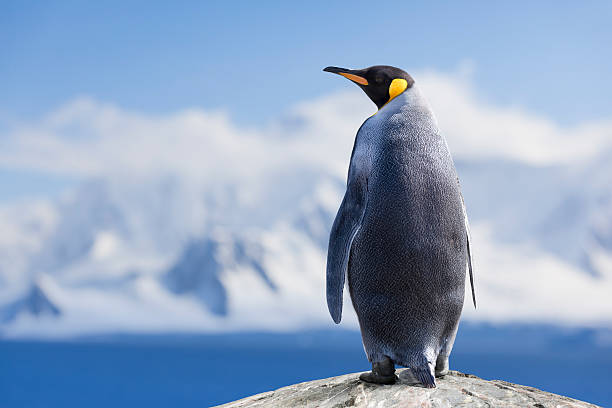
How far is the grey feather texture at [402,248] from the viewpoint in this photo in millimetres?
2787

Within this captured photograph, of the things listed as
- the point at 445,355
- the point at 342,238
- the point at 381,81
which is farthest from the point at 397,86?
the point at 445,355

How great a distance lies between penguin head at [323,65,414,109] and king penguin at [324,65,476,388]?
22 cm

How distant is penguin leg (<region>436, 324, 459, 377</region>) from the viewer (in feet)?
9.75

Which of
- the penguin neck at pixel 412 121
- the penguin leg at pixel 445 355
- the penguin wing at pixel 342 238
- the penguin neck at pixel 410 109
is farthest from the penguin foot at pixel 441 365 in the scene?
the penguin neck at pixel 410 109

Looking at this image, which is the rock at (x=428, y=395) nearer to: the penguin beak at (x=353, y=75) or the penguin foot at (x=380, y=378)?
the penguin foot at (x=380, y=378)

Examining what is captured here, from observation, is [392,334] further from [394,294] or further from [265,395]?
[265,395]

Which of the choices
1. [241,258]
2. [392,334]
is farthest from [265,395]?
[241,258]

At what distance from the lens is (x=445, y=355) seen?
299 centimetres

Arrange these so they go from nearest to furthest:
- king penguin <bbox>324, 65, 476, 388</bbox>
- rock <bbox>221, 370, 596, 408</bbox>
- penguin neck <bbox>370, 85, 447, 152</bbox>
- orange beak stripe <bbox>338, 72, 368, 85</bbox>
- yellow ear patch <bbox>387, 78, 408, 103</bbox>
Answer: rock <bbox>221, 370, 596, 408</bbox> → king penguin <bbox>324, 65, 476, 388</bbox> → penguin neck <bbox>370, 85, 447, 152</bbox> → yellow ear patch <bbox>387, 78, 408, 103</bbox> → orange beak stripe <bbox>338, 72, 368, 85</bbox>

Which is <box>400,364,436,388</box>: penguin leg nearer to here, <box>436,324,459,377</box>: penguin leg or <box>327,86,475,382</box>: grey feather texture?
<box>327,86,475,382</box>: grey feather texture

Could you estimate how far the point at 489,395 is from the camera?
277 cm

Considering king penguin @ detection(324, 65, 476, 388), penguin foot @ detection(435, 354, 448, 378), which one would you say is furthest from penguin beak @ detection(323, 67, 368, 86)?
penguin foot @ detection(435, 354, 448, 378)

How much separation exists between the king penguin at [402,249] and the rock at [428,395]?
0.29ft

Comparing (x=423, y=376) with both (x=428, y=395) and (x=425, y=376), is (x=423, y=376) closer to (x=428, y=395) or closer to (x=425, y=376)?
(x=425, y=376)
